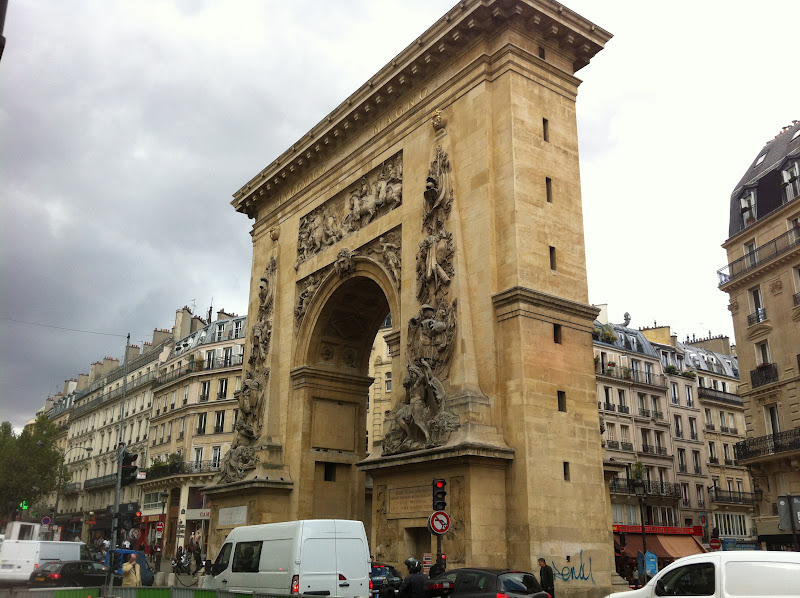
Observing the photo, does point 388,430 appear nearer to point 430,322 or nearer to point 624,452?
point 430,322

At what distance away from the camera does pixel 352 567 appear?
15828 millimetres

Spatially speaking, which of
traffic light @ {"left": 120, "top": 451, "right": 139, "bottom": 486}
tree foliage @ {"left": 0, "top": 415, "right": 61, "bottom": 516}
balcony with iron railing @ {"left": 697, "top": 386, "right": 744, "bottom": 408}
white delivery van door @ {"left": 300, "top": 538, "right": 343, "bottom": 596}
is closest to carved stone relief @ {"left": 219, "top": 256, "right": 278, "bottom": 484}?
traffic light @ {"left": 120, "top": 451, "right": 139, "bottom": 486}

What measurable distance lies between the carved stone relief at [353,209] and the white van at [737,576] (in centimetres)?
1715

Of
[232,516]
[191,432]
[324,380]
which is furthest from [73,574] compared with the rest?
[191,432]

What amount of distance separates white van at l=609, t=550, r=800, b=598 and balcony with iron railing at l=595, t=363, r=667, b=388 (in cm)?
3684

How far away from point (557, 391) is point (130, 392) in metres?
52.4

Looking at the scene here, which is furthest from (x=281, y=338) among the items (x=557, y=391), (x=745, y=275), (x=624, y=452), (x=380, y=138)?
(x=624, y=452)

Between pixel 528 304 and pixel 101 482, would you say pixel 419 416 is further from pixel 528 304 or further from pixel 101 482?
pixel 101 482

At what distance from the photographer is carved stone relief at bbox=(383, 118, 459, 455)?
20594 millimetres

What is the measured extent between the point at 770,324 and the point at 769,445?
533 cm

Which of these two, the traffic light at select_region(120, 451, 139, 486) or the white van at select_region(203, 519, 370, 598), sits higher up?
the traffic light at select_region(120, 451, 139, 486)

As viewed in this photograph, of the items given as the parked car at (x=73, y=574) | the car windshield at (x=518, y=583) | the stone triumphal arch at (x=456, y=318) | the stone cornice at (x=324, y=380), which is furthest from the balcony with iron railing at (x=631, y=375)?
the car windshield at (x=518, y=583)

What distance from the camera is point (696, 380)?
5259cm

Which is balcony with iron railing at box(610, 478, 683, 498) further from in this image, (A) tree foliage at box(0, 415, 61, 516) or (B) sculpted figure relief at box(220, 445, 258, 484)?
(A) tree foliage at box(0, 415, 61, 516)
